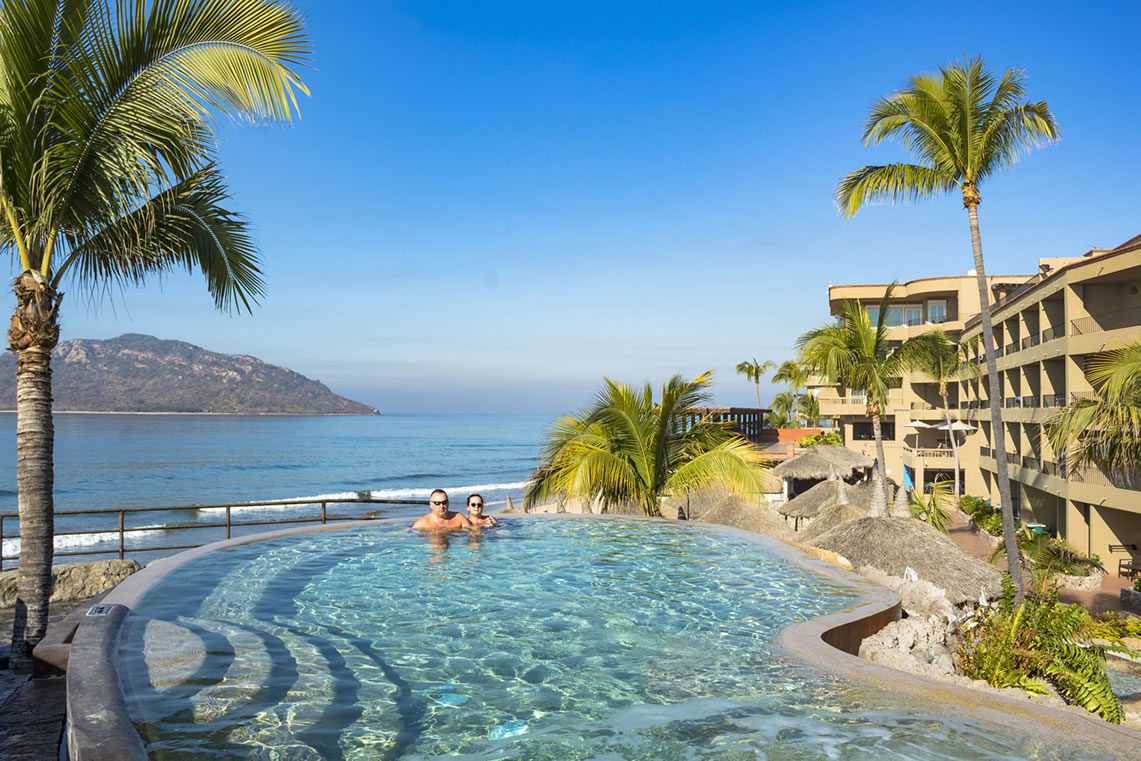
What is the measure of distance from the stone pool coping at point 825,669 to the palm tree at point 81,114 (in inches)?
62.3

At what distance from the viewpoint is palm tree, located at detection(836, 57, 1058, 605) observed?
1397cm

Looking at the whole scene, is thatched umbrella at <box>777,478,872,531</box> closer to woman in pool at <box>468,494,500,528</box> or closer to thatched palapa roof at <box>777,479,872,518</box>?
thatched palapa roof at <box>777,479,872,518</box>

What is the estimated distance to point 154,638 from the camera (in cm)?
605

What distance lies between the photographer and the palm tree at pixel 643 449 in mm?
15406

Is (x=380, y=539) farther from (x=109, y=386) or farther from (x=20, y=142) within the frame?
(x=109, y=386)

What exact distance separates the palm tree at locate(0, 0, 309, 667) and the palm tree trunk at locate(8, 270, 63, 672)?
0.01 metres

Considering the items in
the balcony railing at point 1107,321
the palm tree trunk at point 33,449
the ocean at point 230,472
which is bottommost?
the ocean at point 230,472

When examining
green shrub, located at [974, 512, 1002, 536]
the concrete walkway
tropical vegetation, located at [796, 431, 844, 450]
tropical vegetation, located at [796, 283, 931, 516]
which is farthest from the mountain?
the concrete walkway

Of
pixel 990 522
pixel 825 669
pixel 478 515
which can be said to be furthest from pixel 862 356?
pixel 825 669

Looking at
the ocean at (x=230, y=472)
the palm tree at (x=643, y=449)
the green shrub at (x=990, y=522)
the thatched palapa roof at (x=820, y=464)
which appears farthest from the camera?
the ocean at (x=230, y=472)

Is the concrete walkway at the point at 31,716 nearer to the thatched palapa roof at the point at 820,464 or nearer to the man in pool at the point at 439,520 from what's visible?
Answer: the man in pool at the point at 439,520

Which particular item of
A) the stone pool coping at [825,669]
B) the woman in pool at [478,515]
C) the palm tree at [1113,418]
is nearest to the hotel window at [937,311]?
the palm tree at [1113,418]

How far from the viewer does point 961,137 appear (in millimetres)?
14383

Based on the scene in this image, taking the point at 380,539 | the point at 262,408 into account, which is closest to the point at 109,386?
the point at 262,408
